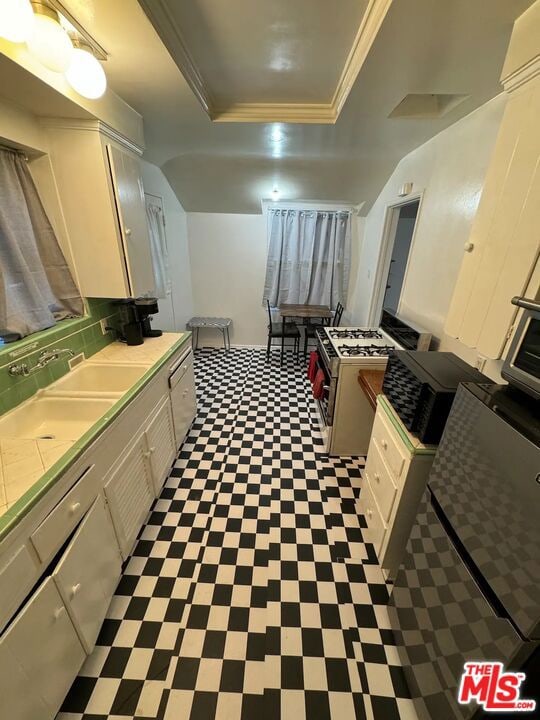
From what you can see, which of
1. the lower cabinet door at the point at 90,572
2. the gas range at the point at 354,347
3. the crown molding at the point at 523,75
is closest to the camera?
the crown molding at the point at 523,75

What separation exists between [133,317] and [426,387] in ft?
6.31

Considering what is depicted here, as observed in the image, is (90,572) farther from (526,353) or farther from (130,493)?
(526,353)

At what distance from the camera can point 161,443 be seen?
1.82m

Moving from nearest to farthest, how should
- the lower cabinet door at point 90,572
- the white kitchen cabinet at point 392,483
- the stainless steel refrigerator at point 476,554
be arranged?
the stainless steel refrigerator at point 476,554 < the lower cabinet door at point 90,572 < the white kitchen cabinet at point 392,483

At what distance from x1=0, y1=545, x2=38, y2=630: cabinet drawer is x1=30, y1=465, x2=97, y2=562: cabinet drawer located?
0.03 meters

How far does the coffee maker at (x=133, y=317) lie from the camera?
2.04m

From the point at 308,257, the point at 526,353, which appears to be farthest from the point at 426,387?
the point at 308,257

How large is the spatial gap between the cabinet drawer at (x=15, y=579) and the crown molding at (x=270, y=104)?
1.79m

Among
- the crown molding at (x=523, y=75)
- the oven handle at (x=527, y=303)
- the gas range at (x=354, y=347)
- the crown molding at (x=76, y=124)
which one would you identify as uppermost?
the crown molding at (x=76, y=124)

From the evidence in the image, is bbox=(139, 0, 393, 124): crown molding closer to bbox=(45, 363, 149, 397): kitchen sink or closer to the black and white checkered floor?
bbox=(45, 363, 149, 397): kitchen sink

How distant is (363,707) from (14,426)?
71.9 inches

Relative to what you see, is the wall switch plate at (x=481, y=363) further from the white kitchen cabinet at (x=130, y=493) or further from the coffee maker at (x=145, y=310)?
the coffee maker at (x=145, y=310)

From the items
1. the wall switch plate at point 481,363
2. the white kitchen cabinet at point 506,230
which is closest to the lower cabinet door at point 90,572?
the white kitchen cabinet at point 506,230

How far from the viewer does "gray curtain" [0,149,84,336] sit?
135 centimetres
